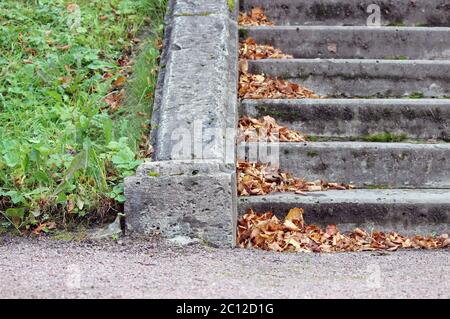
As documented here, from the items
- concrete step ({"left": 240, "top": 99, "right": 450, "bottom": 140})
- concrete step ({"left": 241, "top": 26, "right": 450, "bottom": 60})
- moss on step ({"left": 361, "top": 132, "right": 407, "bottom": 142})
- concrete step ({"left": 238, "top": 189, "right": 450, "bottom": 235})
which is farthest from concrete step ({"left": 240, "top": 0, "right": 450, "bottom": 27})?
concrete step ({"left": 238, "top": 189, "right": 450, "bottom": 235})

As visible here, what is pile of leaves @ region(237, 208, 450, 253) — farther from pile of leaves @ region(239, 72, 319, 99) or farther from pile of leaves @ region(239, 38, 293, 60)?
pile of leaves @ region(239, 38, 293, 60)

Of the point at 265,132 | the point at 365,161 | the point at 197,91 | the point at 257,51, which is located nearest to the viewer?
the point at 197,91

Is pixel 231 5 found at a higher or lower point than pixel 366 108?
higher

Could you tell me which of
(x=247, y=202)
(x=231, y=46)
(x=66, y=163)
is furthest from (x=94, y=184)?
(x=231, y=46)

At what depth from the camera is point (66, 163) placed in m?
4.11

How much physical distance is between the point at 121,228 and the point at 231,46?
1704mm

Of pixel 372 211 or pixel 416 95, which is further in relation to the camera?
pixel 416 95

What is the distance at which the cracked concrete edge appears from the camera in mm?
3844

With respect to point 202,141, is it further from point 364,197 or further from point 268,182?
point 364,197

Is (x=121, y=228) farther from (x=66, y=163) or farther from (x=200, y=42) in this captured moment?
(x=200, y=42)

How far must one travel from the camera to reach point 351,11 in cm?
587

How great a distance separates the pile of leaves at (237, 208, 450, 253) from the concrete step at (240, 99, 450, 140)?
85 cm

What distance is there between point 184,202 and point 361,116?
4.89 feet

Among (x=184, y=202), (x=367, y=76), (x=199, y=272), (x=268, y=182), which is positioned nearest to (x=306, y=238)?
(x=268, y=182)
